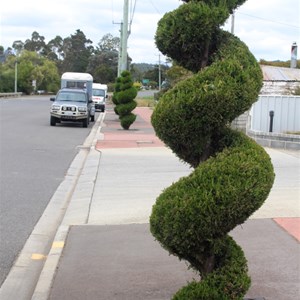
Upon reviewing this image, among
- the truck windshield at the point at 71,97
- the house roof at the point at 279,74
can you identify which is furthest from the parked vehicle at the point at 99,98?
the house roof at the point at 279,74

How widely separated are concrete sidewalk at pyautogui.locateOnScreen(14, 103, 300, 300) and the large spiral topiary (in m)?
1.16

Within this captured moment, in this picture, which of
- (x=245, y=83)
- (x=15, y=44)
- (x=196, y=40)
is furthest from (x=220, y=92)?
(x=15, y=44)

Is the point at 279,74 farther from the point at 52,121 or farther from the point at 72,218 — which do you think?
the point at 72,218

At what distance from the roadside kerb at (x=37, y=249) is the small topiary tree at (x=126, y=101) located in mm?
12791

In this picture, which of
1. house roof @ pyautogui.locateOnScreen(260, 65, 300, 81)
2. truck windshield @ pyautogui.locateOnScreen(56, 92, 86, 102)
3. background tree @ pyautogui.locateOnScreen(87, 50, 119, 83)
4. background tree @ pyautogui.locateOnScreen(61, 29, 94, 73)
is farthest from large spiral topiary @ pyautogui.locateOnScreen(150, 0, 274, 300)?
background tree @ pyautogui.locateOnScreen(61, 29, 94, 73)

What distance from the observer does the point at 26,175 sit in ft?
39.6

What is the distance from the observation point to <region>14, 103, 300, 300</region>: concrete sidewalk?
16.3 ft

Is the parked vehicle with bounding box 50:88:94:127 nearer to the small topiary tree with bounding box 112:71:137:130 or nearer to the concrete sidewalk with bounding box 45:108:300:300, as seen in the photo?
the small topiary tree with bounding box 112:71:137:130

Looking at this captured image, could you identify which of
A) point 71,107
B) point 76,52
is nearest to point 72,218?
point 71,107

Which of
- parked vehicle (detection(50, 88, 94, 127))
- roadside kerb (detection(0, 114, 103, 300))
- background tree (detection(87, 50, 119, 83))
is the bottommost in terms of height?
roadside kerb (detection(0, 114, 103, 300))

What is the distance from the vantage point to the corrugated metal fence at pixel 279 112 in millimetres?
16500

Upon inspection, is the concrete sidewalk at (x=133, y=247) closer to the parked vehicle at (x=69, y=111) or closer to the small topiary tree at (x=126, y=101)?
the small topiary tree at (x=126, y=101)

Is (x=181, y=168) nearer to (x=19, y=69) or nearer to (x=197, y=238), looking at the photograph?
(x=197, y=238)

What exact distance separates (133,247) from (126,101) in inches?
751
